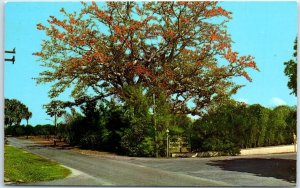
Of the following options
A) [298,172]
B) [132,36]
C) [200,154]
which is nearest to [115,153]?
[200,154]

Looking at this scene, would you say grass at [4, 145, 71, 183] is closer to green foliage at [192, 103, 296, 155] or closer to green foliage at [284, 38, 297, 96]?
green foliage at [192, 103, 296, 155]

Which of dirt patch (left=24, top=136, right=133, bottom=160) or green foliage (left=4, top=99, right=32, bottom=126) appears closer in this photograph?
green foliage (left=4, top=99, right=32, bottom=126)

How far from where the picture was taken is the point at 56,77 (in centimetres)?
1238

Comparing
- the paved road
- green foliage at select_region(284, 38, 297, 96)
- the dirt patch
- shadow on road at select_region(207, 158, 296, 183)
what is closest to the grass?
the paved road

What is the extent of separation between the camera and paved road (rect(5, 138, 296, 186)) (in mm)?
10344

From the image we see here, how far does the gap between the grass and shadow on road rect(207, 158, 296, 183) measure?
3292 millimetres

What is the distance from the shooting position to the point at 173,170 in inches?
446

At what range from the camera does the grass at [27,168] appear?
10609 millimetres

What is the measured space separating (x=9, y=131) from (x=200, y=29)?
15.6 ft

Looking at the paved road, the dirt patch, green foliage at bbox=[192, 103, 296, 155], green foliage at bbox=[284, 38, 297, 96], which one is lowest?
the paved road

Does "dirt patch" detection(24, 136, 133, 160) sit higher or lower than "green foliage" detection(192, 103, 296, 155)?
lower

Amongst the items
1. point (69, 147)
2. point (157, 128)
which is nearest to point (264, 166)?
point (157, 128)

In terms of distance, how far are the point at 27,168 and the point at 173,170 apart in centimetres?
294

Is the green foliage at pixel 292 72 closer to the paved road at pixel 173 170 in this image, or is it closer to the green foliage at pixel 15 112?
the paved road at pixel 173 170
